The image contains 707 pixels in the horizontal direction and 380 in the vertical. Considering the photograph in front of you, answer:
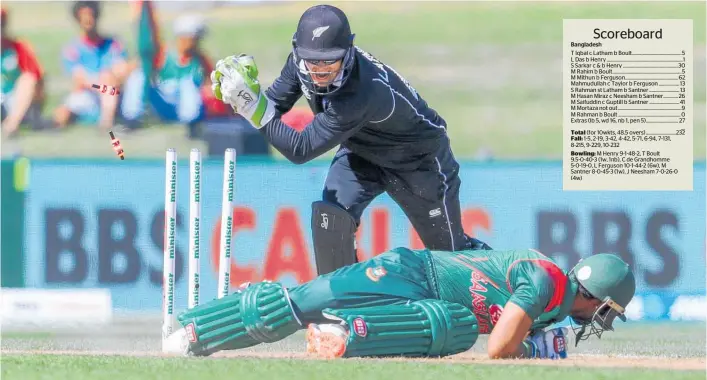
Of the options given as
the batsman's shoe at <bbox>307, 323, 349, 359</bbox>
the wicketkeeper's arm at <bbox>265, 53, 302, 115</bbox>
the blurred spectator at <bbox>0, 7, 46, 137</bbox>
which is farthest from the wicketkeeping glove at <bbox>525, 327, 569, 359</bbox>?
the blurred spectator at <bbox>0, 7, 46, 137</bbox>

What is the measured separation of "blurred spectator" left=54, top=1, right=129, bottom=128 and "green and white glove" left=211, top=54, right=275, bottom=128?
415cm

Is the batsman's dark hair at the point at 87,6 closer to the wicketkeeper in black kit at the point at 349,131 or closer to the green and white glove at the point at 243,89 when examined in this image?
the wicketkeeper in black kit at the point at 349,131

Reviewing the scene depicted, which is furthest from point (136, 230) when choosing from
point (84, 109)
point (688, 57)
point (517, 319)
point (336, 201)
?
point (688, 57)

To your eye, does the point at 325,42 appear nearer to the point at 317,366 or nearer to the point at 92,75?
the point at 317,366

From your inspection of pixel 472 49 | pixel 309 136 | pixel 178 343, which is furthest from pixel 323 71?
pixel 472 49

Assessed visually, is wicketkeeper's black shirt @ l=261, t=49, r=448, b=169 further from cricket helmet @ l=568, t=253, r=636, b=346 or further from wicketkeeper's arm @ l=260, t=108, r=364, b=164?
cricket helmet @ l=568, t=253, r=636, b=346

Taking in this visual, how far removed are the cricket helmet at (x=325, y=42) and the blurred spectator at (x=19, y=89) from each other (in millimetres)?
4803

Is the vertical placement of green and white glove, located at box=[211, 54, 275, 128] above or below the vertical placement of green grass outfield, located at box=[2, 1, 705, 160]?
below

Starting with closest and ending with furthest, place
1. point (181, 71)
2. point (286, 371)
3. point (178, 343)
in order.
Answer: point (286, 371) < point (178, 343) < point (181, 71)

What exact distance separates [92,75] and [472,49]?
498cm

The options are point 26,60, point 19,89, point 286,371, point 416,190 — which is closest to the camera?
point 286,371

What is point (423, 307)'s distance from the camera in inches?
247

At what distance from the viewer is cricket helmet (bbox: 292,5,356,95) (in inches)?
261

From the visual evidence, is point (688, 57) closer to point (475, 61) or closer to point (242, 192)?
point (475, 61)
